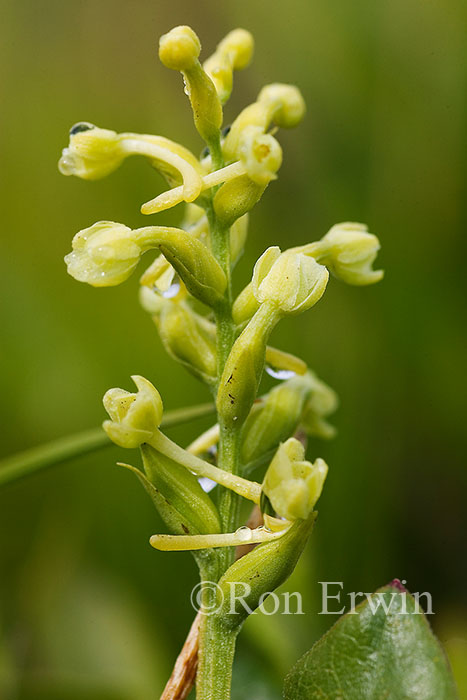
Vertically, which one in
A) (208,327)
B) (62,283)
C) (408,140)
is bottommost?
(208,327)

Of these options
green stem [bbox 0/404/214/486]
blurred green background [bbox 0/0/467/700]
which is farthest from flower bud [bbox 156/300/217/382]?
blurred green background [bbox 0/0/467/700]

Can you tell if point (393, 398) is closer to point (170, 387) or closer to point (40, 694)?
point (170, 387)

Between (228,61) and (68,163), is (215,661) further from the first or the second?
(228,61)

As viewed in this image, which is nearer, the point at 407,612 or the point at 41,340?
the point at 407,612

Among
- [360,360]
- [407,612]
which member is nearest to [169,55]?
[407,612]

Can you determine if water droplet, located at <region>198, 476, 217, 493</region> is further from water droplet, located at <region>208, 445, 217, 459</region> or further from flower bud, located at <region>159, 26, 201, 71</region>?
flower bud, located at <region>159, 26, 201, 71</region>

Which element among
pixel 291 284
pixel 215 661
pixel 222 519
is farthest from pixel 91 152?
pixel 215 661

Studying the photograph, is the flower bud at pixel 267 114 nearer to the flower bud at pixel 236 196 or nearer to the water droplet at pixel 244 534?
the flower bud at pixel 236 196

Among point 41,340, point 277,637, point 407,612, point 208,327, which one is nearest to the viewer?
point 407,612
